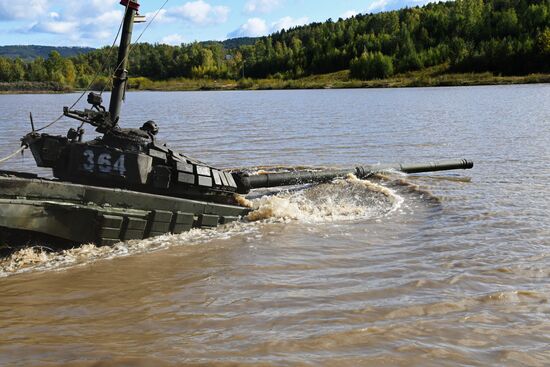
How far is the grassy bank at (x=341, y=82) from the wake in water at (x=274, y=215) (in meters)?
90.6

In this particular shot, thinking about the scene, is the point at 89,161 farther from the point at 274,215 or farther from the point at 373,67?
the point at 373,67

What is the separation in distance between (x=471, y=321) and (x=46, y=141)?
7.41m

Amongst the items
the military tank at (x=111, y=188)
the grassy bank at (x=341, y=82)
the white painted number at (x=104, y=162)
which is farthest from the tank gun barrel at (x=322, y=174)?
the grassy bank at (x=341, y=82)

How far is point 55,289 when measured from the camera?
8211 mm

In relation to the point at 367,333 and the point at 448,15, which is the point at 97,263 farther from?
the point at 448,15

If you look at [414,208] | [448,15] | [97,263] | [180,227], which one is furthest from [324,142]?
[448,15]

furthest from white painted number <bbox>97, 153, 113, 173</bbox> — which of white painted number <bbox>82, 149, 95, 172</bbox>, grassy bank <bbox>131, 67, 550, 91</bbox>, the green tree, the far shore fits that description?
the green tree

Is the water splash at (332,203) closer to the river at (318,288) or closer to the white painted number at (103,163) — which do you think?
the river at (318,288)

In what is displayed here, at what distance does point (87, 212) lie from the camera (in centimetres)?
970

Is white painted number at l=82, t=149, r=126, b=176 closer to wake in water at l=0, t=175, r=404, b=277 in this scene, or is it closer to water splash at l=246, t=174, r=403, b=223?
wake in water at l=0, t=175, r=404, b=277

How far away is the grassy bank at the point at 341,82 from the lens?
10404 centimetres

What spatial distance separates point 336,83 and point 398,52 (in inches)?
966

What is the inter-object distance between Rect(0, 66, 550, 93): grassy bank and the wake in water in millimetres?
90579

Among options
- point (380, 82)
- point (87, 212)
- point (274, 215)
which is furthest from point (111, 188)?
point (380, 82)
